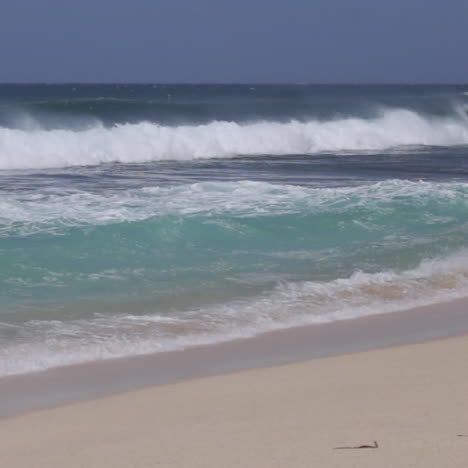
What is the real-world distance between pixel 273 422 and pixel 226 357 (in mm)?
1580

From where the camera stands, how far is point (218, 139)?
2616 cm

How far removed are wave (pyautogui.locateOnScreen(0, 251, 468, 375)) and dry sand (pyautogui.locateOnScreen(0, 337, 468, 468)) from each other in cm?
90

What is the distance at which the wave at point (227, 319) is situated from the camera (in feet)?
17.9

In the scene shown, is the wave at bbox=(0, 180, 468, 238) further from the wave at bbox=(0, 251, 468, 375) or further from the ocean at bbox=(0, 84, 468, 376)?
the wave at bbox=(0, 251, 468, 375)

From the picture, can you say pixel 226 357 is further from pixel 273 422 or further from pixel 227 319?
pixel 273 422

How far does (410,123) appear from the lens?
33125mm

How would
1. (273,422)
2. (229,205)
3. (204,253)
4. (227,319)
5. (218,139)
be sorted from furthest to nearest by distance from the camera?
1. (218,139)
2. (229,205)
3. (204,253)
4. (227,319)
5. (273,422)

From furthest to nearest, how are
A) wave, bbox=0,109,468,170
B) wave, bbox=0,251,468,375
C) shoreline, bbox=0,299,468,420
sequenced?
wave, bbox=0,109,468,170, wave, bbox=0,251,468,375, shoreline, bbox=0,299,468,420

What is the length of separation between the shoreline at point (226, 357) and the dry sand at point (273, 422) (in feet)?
0.75

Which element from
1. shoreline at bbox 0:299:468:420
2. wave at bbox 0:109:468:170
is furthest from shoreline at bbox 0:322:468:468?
wave at bbox 0:109:468:170

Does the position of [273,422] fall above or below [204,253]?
above

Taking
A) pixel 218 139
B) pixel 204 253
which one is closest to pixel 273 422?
pixel 204 253

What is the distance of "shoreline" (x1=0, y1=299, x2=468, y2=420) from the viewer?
472 centimetres

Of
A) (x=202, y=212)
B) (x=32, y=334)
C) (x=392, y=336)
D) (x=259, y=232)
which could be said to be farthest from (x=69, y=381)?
(x=202, y=212)
